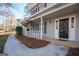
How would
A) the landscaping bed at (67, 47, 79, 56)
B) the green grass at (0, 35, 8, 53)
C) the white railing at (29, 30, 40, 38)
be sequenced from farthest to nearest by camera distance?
the white railing at (29, 30, 40, 38)
the green grass at (0, 35, 8, 53)
the landscaping bed at (67, 47, 79, 56)

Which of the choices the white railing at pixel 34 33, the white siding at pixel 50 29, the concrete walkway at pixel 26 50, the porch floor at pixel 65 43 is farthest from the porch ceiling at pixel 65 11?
the concrete walkway at pixel 26 50

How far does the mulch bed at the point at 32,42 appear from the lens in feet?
10.3

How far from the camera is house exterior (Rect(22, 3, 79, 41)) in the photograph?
3.27 meters

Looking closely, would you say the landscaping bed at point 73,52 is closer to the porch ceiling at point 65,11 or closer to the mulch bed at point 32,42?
the mulch bed at point 32,42

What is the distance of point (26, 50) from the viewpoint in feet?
10.2

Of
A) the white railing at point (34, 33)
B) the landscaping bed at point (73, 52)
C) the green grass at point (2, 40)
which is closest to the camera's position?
the landscaping bed at point (73, 52)

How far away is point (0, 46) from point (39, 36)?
0.73m

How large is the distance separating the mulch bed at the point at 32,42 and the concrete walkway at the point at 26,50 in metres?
0.06

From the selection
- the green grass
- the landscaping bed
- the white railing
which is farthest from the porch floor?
the green grass

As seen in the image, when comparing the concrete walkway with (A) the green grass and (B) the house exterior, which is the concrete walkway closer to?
(A) the green grass

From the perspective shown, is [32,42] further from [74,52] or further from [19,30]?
[74,52]

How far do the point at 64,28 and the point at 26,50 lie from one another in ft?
2.77

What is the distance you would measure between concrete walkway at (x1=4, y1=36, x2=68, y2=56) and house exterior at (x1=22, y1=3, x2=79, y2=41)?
265 millimetres

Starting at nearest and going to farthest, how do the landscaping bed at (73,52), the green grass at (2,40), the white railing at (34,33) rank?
the landscaping bed at (73,52), the green grass at (2,40), the white railing at (34,33)
